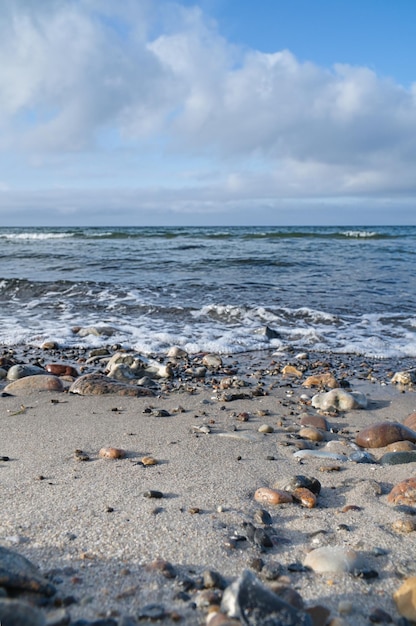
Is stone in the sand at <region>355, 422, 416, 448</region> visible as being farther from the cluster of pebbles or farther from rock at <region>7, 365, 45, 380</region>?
rock at <region>7, 365, 45, 380</region>

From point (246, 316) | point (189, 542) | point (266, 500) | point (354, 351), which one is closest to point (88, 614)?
point (189, 542)

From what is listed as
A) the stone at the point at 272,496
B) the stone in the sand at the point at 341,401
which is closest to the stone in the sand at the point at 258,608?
the stone at the point at 272,496

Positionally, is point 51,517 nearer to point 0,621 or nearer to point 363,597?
point 0,621

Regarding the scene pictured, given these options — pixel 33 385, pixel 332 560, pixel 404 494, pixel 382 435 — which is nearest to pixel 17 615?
pixel 332 560

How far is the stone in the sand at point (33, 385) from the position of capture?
403 cm

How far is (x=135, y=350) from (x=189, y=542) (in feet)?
13.2

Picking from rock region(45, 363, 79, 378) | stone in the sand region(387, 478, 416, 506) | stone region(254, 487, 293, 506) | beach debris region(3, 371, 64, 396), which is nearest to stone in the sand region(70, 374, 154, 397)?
beach debris region(3, 371, 64, 396)

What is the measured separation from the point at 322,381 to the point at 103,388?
202 cm

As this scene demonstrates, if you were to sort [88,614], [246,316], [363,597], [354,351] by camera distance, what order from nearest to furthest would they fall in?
[88,614] < [363,597] < [354,351] < [246,316]

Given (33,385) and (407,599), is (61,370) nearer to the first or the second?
(33,385)

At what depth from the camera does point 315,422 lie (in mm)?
3504

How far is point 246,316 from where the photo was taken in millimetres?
7352

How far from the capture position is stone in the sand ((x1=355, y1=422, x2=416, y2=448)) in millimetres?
3092

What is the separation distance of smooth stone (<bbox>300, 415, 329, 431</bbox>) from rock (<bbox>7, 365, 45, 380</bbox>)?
2.55 m
